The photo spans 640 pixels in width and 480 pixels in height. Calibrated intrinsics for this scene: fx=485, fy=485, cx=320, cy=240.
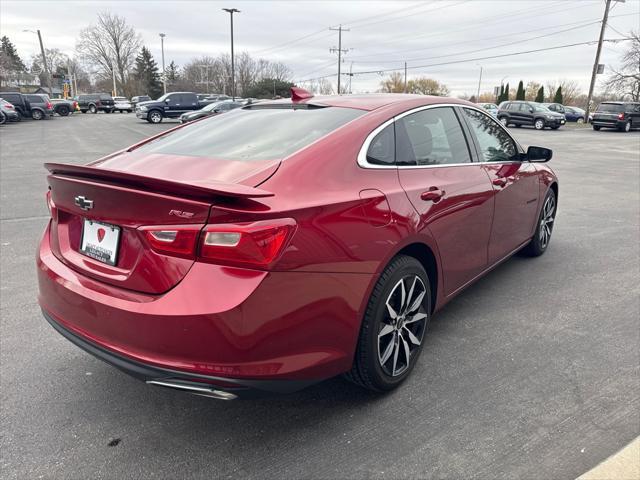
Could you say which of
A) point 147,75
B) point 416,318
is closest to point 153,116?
point 416,318

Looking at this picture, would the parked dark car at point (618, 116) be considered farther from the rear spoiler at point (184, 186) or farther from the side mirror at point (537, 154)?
the rear spoiler at point (184, 186)

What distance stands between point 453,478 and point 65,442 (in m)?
1.84

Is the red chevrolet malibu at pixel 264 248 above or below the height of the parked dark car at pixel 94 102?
above

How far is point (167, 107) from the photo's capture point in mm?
29922

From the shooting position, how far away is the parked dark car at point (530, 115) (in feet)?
98.5

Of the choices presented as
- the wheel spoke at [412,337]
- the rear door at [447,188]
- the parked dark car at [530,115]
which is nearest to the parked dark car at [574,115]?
the parked dark car at [530,115]

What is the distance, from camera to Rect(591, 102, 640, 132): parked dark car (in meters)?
28.6

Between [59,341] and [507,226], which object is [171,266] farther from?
[507,226]

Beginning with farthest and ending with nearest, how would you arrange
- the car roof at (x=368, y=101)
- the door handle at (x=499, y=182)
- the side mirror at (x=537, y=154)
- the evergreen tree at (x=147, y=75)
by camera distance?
1. the evergreen tree at (x=147, y=75)
2. the side mirror at (x=537, y=154)
3. the door handle at (x=499, y=182)
4. the car roof at (x=368, y=101)

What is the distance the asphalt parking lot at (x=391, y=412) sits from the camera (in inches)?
87.4

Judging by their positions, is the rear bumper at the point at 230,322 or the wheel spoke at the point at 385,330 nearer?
the rear bumper at the point at 230,322

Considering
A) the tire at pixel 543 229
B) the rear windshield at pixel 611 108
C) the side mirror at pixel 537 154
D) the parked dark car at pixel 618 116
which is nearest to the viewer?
the side mirror at pixel 537 154

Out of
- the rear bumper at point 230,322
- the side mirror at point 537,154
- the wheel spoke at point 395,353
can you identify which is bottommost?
the wheel spoke at point 395,353

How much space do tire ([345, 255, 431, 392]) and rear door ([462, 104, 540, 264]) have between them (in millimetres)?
1219
